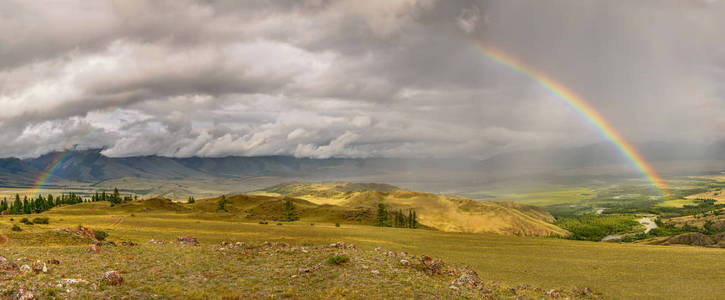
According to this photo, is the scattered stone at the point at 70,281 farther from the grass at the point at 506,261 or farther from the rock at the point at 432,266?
the rock at the point at 432,266

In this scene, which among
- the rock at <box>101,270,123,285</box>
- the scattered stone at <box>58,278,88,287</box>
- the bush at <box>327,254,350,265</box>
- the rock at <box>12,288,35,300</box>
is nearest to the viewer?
the rock at <box>12,288,35,300</box>

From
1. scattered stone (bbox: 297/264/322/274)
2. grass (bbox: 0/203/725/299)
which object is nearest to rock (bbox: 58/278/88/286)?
grass (bbox: 0/203/725/299)

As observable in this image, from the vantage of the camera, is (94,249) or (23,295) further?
(94,249)

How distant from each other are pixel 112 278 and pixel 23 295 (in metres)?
4.94

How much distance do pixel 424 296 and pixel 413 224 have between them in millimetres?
121083

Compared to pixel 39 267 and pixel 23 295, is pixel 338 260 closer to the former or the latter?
pixel 23 295

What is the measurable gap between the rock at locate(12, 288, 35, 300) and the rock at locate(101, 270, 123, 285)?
4230 millimetres

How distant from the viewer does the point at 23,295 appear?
19.5 m

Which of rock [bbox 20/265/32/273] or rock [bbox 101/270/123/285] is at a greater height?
rock [bbox 20/265/32/273]

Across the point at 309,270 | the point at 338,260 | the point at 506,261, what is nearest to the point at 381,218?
the point at 506,261

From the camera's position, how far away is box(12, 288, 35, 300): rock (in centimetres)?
1927

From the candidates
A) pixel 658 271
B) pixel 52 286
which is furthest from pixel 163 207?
pixel 658 271

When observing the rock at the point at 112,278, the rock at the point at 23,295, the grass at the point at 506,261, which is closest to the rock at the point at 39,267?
the grass at the point at 506,261

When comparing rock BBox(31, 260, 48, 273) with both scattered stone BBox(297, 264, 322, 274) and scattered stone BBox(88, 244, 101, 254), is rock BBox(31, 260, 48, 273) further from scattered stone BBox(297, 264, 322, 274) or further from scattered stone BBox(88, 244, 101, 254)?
scattered stone BBox(297, 264, 322, 274)
